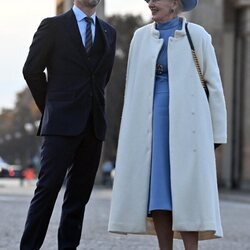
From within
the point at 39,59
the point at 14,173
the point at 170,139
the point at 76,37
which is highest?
the point at 76,37

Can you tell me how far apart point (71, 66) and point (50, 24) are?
33 centimetres

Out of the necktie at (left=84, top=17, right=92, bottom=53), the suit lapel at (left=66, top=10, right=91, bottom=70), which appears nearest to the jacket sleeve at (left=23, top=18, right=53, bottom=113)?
the suit lapel at (left=66, top=10, right=91, bottom=70)

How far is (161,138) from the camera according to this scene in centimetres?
634

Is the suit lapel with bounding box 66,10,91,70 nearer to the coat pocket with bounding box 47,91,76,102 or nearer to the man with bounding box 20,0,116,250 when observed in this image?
the man with bounding box 20,0,116,250

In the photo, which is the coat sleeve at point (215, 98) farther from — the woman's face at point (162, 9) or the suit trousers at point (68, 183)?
the suit trousers at point (68, 183)

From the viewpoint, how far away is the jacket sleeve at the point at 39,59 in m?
6.60

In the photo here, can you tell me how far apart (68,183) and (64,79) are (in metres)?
Result: 0.78

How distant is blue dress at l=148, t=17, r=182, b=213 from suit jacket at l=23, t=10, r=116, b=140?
1.56ft

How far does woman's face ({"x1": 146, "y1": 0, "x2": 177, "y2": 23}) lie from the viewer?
21.3ft

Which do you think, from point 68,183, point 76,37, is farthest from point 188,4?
point 68,183

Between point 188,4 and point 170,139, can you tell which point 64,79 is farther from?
point 188,4

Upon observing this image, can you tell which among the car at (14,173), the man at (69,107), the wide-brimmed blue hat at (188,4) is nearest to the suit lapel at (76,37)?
the man at (69,107)

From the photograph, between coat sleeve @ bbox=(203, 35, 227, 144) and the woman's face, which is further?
the woman's face

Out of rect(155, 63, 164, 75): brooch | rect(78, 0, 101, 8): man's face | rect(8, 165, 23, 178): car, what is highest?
rect(78, 0, 101, 8): man's face
